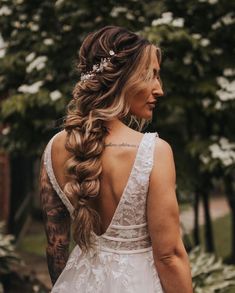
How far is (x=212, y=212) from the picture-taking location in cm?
1645

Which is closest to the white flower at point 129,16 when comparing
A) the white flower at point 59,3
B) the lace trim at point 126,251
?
the white flower at point 59,3

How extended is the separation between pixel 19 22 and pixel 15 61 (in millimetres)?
511

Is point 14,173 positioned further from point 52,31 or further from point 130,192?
point 130,192

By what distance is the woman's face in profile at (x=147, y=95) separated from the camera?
103 inches

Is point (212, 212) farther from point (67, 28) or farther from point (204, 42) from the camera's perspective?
point (204, 42)

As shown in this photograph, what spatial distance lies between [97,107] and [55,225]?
62 centimetres

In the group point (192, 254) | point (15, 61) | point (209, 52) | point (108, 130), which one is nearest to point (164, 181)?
point (108, 130)

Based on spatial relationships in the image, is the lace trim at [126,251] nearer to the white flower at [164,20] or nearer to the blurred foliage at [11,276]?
the white flower at [164,20]

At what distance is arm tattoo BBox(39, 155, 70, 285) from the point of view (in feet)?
9.62

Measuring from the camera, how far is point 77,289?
2785mm

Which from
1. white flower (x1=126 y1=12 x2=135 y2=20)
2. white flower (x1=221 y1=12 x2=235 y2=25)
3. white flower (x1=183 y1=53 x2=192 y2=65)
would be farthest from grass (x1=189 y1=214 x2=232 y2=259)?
white flower (x1=126 y1=12 x2=135 y2=20)

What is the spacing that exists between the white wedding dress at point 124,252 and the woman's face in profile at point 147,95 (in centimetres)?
13

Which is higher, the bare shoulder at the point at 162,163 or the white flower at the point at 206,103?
the white flower at the point at 206,103

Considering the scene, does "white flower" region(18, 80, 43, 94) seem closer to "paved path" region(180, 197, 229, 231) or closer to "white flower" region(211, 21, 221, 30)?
"white flower" region(211, 21, 221, 30)
